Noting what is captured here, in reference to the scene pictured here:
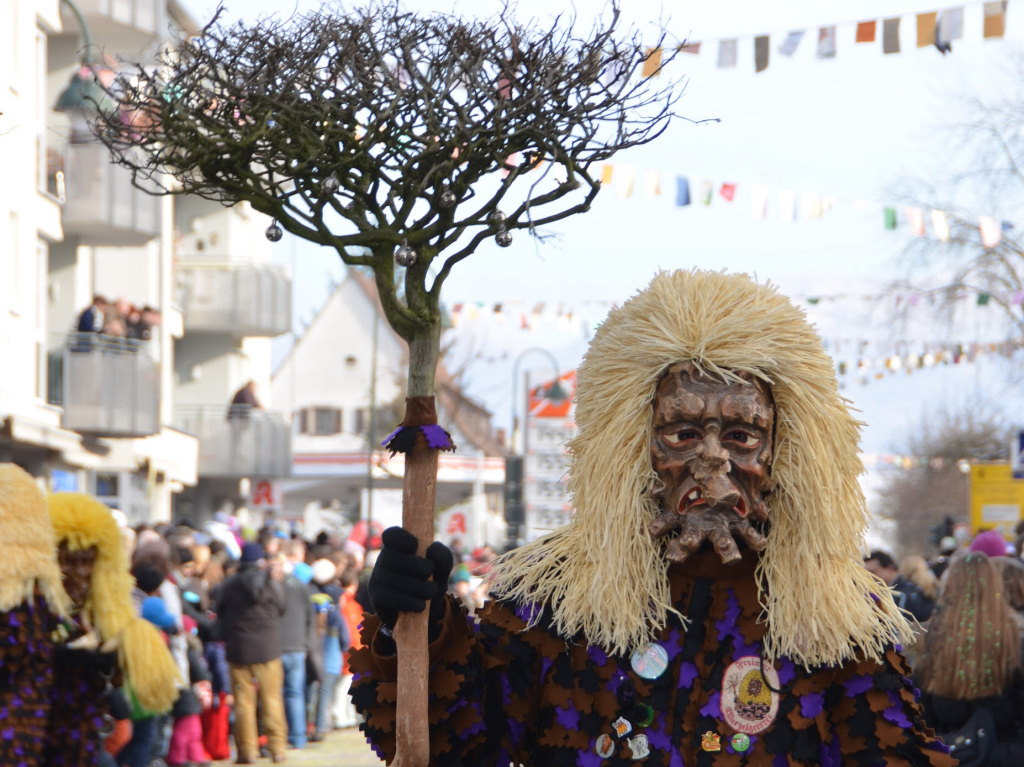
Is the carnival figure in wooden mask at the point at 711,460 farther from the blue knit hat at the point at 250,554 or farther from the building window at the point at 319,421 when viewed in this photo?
the building window at the point at 319,421

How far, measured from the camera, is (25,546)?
5.70 meters

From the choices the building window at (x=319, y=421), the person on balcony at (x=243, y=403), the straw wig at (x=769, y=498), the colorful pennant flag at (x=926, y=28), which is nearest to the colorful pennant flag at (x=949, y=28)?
the colorful pennant flag at (x=926, y=28)

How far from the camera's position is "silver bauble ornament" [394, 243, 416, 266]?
3066 mm

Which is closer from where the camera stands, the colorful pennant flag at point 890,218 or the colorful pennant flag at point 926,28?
the colorful pennant flag at point 926,28

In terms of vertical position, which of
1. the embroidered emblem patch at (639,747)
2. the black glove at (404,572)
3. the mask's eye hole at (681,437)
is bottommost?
the embroidered emblem patch at (639,747)

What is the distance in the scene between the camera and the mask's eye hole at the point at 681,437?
3.30 meters

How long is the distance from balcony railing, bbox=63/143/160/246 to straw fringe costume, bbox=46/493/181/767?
43.7ft

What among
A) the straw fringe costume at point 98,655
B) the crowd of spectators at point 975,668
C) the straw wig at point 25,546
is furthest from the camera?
the straw fringe costume at point 98,655

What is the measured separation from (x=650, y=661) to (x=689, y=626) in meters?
0.12

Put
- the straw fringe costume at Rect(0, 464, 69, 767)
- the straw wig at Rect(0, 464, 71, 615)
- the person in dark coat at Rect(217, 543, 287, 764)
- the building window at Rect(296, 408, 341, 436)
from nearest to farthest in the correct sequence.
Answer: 1. the straw fringe costume at Rect(0, 464, 69, 767)
2. the straw wig at Rect(0, 464, 71, 615)
3. the person in dark coat at Rect(217, 543, 287, 764)
4. the building window at Rect(296, 408, 341, 436)

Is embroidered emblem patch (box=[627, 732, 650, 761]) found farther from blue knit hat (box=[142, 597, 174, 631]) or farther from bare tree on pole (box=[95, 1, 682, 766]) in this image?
blue knit hat (box=[142, 597, 174, 631])

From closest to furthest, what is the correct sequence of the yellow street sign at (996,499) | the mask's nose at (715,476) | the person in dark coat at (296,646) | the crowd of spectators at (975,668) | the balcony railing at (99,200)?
the mask's nose at (715,476), the crowd of spectators at (975,668), the person in dark coat at (296,646), the balcony railing at (99,200), the yellow street sign at (996,499)

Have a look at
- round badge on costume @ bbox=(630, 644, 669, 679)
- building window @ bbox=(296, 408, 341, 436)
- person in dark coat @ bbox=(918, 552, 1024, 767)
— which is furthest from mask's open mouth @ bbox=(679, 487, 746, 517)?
building window @ bbox=(296, 408, 341, 436)

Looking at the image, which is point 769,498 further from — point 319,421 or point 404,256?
point 319,421
